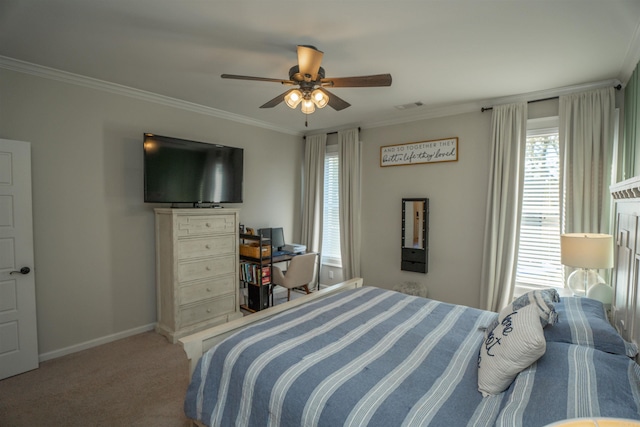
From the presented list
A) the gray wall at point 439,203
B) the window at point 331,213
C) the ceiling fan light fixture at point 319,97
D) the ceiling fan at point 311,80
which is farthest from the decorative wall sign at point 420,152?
the ceiling fan light fixture at point 319,97

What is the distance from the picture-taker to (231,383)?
1.56 meters

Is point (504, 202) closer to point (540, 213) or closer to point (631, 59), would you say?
point (540, 213)

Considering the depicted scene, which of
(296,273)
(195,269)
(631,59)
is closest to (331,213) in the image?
(296,273)

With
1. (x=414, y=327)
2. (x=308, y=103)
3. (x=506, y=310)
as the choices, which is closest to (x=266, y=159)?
(x=308, y=103)

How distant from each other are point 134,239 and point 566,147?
14.9ft

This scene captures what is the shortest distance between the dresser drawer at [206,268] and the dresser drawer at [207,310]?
0.30 metres

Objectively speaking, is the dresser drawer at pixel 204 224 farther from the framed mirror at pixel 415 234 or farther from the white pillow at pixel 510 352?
the white pillow at pixel 510 352

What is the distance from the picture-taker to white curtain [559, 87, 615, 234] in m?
2.79

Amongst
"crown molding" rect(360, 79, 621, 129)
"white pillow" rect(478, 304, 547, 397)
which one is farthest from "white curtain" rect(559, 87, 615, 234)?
"white pillow" rect(478, 304, 547, 397)

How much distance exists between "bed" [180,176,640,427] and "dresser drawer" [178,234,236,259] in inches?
61.1

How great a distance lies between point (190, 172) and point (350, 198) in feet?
7.26

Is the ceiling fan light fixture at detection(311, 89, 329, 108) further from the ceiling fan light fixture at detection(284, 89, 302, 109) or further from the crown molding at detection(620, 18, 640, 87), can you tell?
the crown molding at detection(620, 18, 640, 87)

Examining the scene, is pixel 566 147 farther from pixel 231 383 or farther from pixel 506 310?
pixel 231 383

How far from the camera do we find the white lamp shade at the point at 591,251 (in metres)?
2.20
